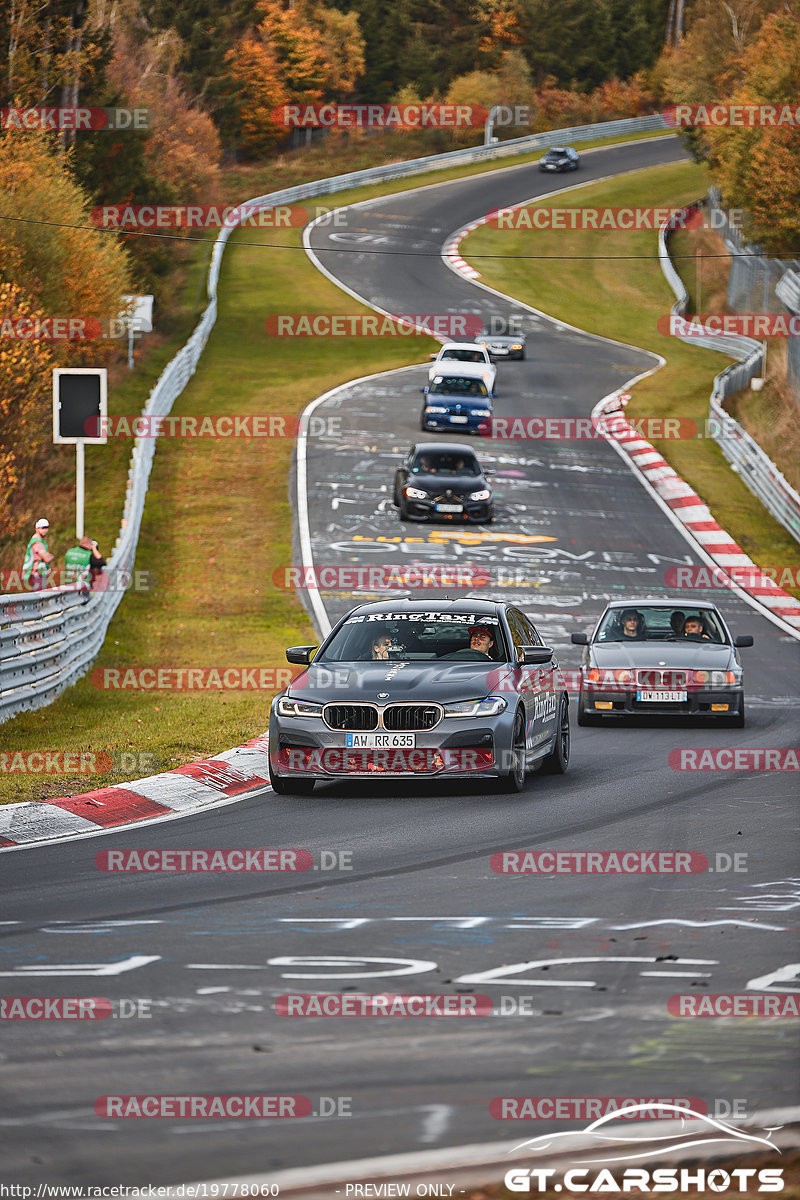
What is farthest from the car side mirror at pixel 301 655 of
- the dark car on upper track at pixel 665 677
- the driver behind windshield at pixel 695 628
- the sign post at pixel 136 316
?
the sign post at pixel 136 316

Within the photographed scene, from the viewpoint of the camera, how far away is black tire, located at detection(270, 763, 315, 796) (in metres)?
13.1

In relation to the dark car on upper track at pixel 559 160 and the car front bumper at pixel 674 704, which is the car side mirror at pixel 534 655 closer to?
the car front bumper at pixel 674 704

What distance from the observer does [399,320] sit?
6122cm

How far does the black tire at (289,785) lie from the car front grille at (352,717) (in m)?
0.52

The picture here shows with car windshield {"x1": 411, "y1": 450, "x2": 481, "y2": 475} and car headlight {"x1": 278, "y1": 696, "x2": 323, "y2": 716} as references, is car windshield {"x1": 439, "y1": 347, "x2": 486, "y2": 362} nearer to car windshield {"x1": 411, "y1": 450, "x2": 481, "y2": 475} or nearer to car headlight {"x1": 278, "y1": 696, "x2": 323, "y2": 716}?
car windshield {"x1": 411, "y1": 450, "x2": 481, "y2": 475}

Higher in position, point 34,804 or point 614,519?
point 34,804

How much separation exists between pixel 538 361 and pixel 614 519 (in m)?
21.0

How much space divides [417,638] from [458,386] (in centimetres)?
3118

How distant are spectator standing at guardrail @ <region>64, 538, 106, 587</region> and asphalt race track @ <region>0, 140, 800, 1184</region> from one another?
9.44 m

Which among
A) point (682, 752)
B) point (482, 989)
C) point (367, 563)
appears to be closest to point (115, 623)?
point (367, 563)

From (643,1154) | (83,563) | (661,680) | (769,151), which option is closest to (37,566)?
(83,563)

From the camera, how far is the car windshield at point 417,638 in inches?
553

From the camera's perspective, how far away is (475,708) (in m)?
12.9

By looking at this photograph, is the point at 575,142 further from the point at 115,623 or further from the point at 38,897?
the point at 38,897
